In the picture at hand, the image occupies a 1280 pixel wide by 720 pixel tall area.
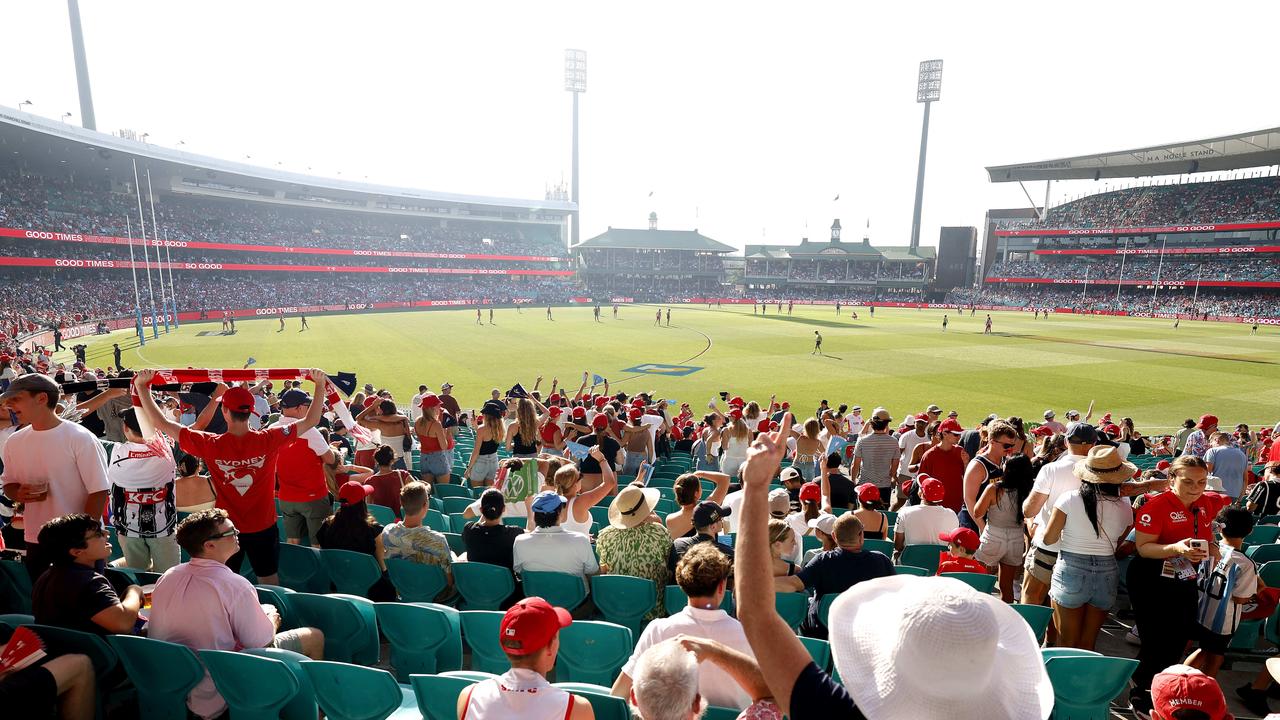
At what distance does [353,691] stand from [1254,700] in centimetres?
638

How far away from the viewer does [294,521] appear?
693 cm

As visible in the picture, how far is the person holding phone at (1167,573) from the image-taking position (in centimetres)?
458

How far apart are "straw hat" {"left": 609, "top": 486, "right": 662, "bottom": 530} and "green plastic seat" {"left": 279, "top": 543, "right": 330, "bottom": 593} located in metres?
2.75

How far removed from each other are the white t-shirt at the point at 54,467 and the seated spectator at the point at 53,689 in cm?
177

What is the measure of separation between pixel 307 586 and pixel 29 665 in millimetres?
2418

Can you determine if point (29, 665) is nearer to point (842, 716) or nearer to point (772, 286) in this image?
point (842, 716)

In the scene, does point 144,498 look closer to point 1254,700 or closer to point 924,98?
point 1254,700

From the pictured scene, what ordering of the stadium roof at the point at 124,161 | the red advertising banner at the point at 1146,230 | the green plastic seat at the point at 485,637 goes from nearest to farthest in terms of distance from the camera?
the green plastic seat at the point at 485,637 < the stadium roof at the point at 124,161 < the red advertising banner at the point at 1146,230

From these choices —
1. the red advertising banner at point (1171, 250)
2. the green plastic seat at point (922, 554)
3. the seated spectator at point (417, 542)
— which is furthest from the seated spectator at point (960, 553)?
the red advertising banner at point (1171, 250)

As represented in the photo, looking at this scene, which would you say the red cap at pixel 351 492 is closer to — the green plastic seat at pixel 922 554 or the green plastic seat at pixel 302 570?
the green plastic seat at pixel 302 570

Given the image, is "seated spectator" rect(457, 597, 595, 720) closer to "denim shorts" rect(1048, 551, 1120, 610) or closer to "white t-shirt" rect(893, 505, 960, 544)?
"denim shorts" rect(1048, 551, 1120, 610)

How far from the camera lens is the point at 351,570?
5.49 meters

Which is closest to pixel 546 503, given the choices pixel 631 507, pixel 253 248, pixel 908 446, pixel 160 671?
pixel 631 507

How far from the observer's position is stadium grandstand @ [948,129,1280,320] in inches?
2803
